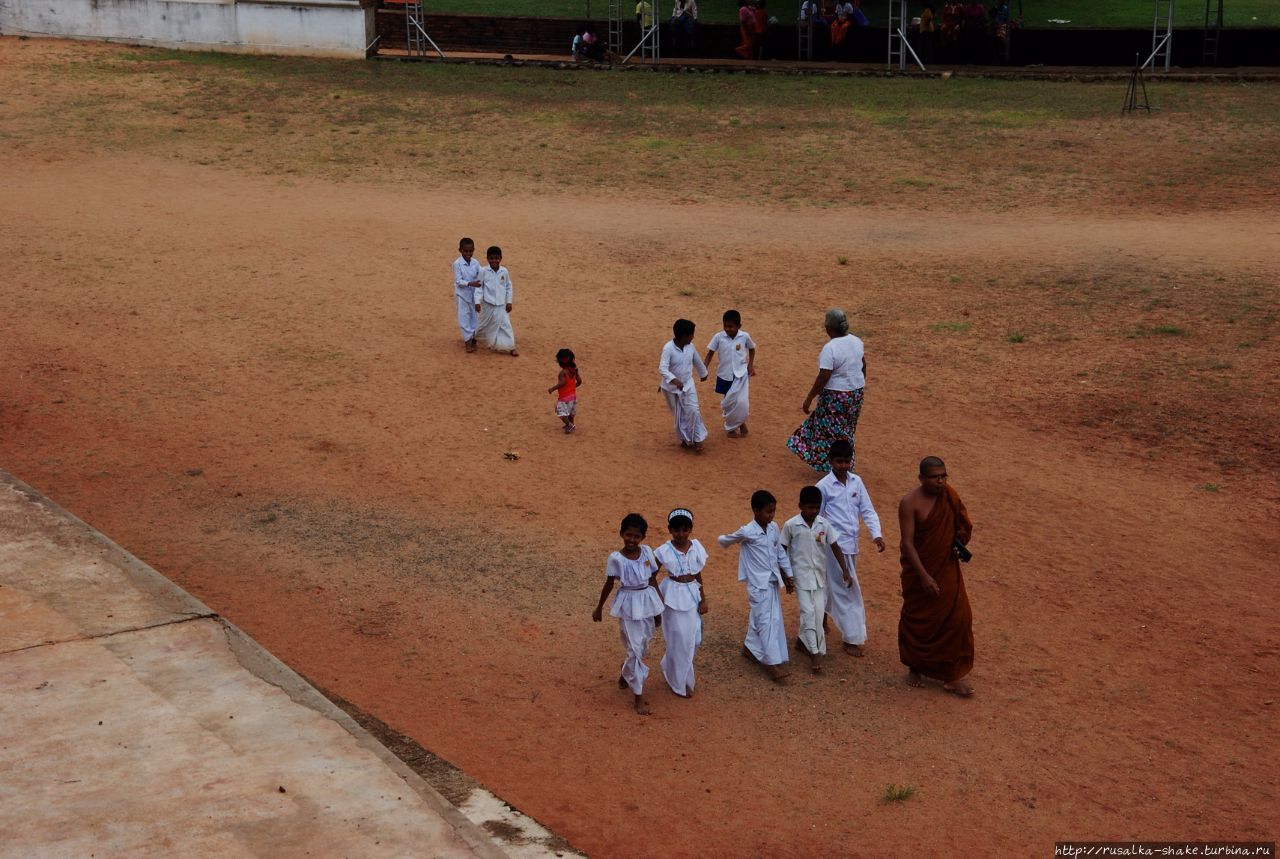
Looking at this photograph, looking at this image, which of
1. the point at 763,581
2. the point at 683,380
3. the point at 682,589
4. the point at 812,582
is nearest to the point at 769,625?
the point at 763,581

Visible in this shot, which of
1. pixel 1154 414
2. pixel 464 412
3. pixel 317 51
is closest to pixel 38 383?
pixel 464 412

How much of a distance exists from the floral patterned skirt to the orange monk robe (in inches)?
117

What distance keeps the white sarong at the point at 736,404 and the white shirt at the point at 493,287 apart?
3.22 meters

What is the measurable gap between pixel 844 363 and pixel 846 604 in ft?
9.23

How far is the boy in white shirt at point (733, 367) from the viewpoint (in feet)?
40.5

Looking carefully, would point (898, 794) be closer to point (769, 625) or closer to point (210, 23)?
point (769, 625)

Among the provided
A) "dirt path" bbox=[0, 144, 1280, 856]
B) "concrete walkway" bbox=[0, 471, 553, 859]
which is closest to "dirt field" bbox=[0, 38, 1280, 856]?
"dirt path" bbox=[0, 144, 1280, 856]

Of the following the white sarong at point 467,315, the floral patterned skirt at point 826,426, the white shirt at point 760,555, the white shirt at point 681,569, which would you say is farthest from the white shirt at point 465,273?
the white shirt at point 681,569

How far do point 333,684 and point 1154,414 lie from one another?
338 inches

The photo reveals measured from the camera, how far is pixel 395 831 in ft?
20.0

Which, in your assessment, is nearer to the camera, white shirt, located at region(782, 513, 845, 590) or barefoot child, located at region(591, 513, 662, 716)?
barefoot child, located at region(591, 513, 662, 716)

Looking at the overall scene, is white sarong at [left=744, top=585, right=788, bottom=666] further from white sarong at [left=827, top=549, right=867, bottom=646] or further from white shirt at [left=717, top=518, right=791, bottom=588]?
white sarong at [left=827, top=549, right=867, bottom=646]

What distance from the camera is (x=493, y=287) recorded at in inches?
580

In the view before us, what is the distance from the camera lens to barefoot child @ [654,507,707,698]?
321 inches
